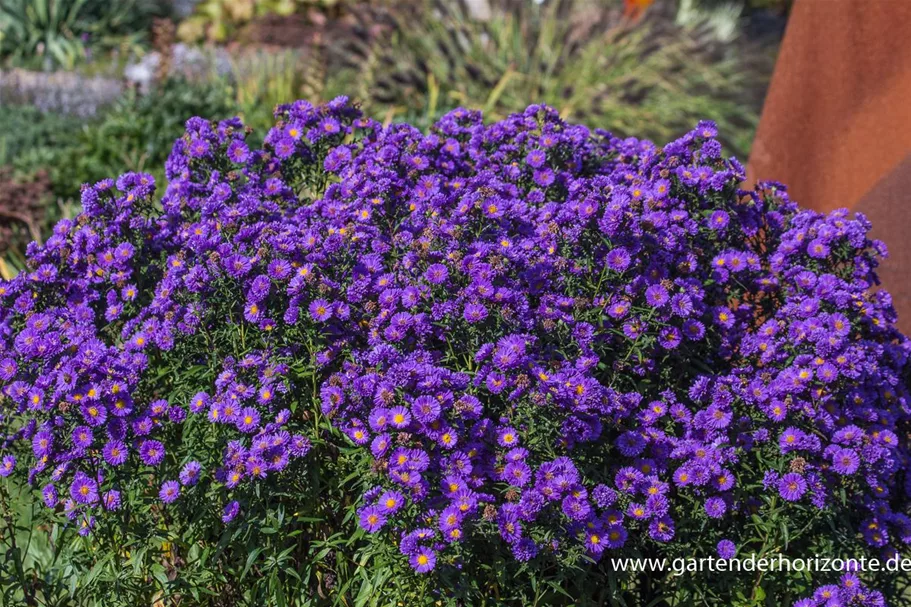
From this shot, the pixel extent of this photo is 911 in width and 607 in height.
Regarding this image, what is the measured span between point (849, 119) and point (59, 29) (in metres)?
8.46

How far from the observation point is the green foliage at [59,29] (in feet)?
32.1

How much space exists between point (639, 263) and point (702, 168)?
400 mm

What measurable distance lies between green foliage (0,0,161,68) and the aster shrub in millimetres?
7383

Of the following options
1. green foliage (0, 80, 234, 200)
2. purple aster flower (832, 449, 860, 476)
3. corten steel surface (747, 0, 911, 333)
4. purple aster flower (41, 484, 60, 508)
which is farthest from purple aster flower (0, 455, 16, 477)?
green foliage (0, 80, 234, 200)

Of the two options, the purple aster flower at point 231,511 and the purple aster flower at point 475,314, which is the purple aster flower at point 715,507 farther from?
the purple aster flower at point 231,511

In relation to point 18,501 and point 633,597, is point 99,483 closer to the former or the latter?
point 18,501

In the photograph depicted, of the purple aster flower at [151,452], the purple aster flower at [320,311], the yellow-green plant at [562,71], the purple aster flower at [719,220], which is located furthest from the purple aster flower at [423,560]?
the yellow-green plant at [562,71]

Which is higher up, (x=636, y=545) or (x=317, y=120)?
(x=317, y=120)

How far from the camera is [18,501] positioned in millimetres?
2955

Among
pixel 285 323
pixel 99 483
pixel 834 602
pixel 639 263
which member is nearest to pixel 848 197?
pixel 639 263

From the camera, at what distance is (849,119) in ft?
13.9

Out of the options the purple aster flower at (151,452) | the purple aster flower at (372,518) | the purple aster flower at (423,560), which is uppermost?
the purple aster flower at (372,518)

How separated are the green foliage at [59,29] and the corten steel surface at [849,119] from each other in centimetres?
683

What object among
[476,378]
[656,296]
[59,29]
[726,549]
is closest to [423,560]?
[476,378]
